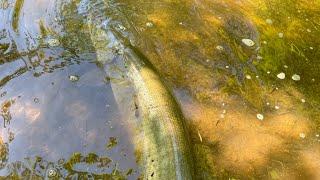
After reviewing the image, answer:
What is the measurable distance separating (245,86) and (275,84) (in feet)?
1.32

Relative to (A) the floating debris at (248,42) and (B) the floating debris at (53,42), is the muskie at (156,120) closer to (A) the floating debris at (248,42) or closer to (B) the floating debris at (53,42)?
(B) the floating debris at (53,42)

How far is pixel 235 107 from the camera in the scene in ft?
13.4

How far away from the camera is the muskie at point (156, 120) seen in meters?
3.40

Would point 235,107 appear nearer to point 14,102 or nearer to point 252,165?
point 252,165

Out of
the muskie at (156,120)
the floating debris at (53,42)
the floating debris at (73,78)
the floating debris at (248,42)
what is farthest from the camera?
the floating debris at (248,42)

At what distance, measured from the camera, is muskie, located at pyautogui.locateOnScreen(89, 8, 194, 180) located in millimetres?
A: 3402

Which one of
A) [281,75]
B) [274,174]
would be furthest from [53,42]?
[274,174]

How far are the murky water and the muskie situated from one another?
13cm

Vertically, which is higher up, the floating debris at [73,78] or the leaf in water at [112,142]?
the floating debris at [73,78]

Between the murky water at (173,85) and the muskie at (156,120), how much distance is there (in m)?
0.13

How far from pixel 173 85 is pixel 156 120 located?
65 centimetres

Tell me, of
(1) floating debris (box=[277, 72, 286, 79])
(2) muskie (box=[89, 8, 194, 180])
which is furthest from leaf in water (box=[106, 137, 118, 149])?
(1) floating debris (box=[277, 72, 286, 79])

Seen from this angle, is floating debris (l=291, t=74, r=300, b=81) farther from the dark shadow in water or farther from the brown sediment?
the dark shadow in water

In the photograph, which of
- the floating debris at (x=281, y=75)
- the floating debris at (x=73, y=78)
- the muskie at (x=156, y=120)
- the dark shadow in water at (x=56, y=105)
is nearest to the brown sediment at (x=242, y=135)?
the muskie at (x=156, y=120)
